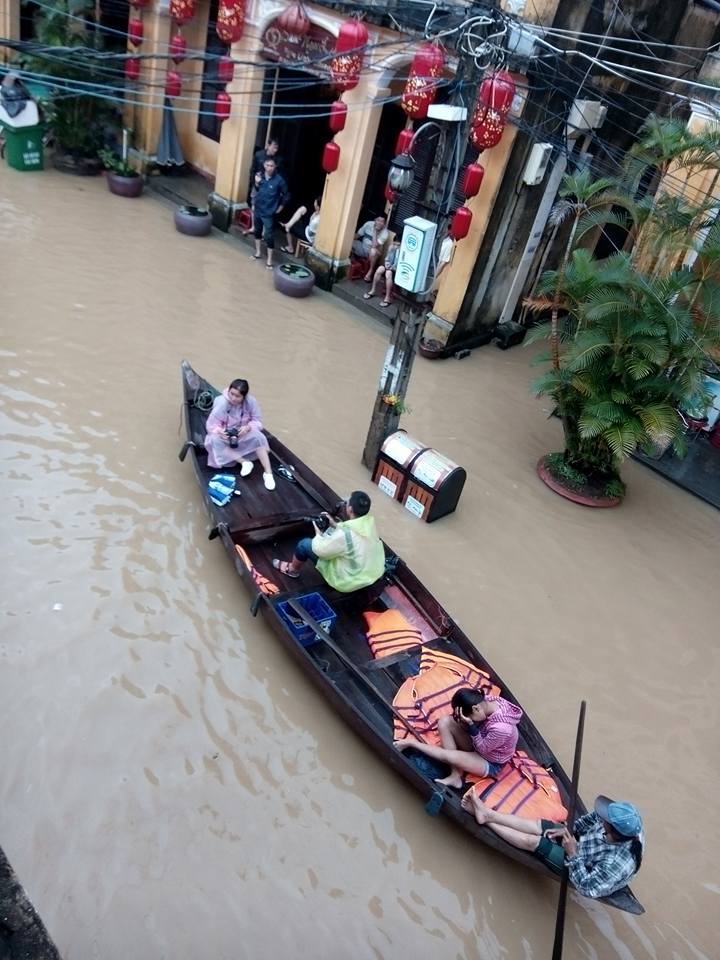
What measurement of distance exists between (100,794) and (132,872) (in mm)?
582

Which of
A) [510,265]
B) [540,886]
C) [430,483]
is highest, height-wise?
[510,265]

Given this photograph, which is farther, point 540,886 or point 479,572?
point 479,572

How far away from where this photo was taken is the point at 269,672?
5988mm

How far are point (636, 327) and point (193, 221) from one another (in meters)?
8.63

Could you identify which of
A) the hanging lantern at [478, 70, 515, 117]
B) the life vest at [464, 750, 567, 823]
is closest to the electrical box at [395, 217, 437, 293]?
the hanging lantern at [478, 70, 515, 117]

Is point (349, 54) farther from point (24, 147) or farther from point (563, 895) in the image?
point (563, 895)

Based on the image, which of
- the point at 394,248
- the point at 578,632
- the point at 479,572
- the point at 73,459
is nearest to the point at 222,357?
the point at 73,459

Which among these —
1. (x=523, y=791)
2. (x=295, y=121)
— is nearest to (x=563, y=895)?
(x=523, y=791)

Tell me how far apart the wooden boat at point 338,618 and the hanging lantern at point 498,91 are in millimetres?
5219

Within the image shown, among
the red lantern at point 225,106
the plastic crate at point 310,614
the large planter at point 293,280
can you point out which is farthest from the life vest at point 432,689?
the red lantern at point 225,106

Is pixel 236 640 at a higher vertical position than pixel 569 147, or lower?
lower

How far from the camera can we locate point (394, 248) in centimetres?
1198

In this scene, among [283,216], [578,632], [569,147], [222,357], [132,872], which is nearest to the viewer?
[132,872]

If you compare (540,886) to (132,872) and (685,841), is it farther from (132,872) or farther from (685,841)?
(132,872)
